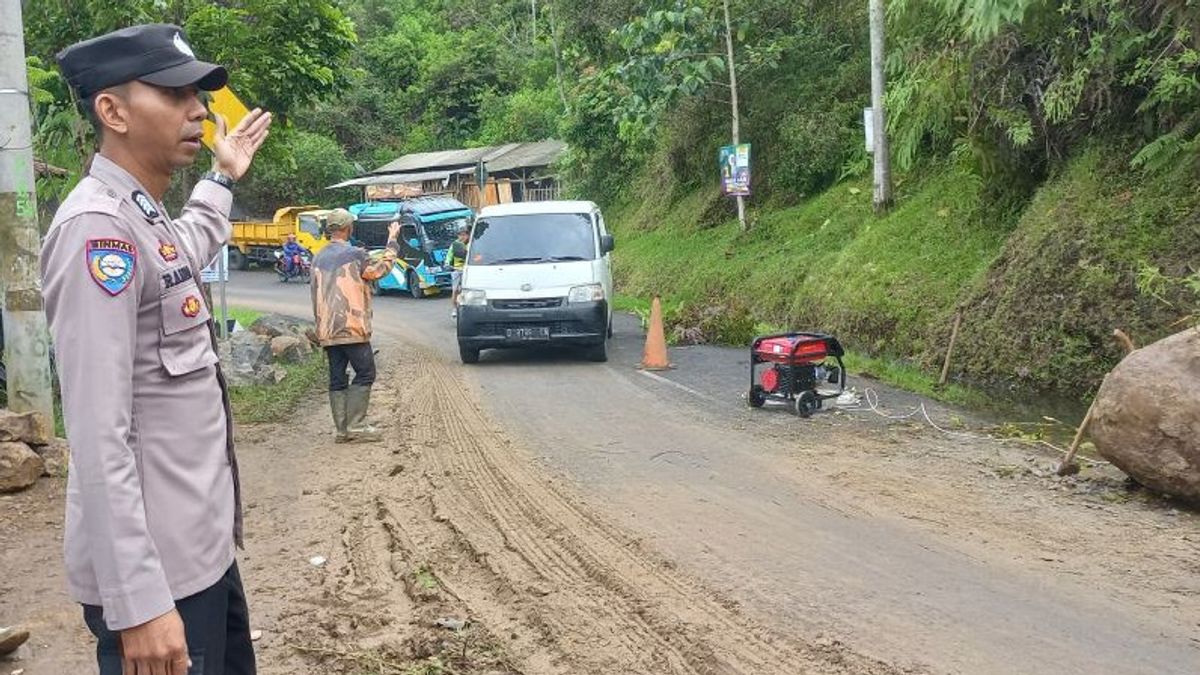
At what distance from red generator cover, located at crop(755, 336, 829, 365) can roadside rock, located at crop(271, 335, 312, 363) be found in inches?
282

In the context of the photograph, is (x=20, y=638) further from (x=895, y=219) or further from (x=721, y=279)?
(x=721, y=279)

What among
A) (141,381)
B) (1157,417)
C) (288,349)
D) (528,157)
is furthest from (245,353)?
(528,157)

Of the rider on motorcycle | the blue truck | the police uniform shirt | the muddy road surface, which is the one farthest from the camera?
the rider on motorcycle

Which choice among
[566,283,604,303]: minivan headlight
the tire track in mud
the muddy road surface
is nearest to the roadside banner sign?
[566,283,604,303]: minivan headlight

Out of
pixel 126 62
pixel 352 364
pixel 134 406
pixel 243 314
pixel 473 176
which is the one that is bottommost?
pixel 243 314

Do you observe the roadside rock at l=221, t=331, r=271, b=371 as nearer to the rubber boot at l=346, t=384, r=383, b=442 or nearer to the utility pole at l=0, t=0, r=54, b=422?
the rubber boot at l=346, t=384, r=383, b=442

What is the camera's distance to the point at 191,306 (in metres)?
2.39

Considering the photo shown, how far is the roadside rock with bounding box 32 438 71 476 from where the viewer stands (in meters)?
7.69

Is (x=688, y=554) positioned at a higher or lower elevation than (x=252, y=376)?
lower

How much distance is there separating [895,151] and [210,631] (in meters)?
17.6

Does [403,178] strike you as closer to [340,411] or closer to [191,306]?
[340,411]

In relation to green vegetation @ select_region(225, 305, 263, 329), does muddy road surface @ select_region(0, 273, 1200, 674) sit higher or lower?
lower

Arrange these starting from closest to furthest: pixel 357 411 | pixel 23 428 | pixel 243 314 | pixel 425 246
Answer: pixel 23 428 < pixel 357 411 < pixel 243 314 < pixel 425 246

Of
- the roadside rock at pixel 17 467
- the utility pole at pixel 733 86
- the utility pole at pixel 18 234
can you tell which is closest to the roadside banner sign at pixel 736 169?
the utility pole at pixel 733 86
